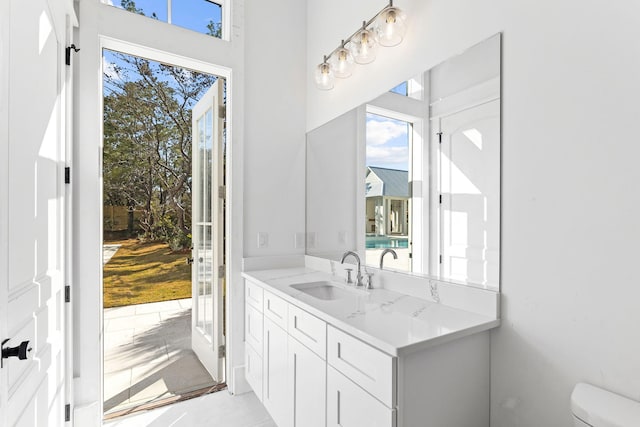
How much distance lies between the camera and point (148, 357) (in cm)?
308

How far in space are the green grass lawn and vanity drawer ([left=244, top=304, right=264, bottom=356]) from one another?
301cm

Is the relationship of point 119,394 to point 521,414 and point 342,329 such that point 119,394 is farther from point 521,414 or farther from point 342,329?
point 521,414

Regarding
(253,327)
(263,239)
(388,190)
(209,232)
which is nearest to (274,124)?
(263,239)

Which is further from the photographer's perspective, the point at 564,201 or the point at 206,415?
the point at 206,415

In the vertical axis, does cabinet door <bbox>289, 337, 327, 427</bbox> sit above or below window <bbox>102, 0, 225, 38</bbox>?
below

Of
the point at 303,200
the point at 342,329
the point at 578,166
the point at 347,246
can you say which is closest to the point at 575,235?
the point at 578,166

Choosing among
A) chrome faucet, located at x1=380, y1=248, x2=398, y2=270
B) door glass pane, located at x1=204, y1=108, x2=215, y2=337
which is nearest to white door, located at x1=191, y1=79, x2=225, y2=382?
door glass pane, located at x1=204, y1=108, x2=215, y2=337

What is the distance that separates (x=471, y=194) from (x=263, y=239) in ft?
5.20

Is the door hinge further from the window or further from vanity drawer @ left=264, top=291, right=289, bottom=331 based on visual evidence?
vanity drawer @ left=264, top=291, right=289, bottom=331

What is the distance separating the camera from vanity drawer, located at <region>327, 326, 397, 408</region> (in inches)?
41.6

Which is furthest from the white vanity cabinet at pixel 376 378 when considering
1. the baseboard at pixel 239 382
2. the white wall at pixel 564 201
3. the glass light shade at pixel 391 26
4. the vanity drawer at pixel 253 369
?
the glass light shade at pixel 391 26

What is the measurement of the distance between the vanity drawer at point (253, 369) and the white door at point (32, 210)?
39.4 inches

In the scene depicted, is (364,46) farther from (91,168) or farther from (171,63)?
(91,168)

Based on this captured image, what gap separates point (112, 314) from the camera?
4270 millimetres
